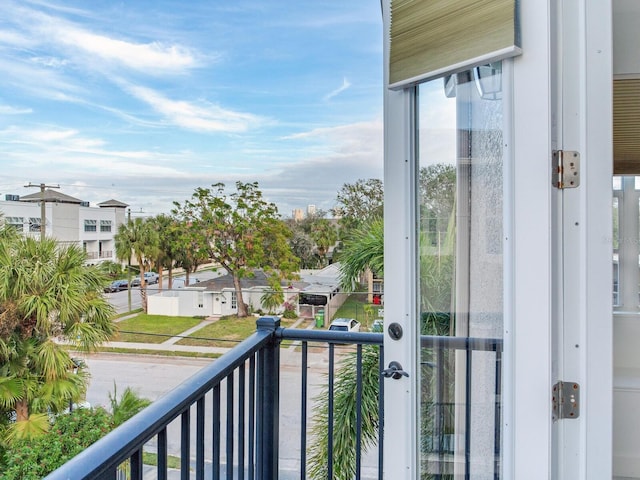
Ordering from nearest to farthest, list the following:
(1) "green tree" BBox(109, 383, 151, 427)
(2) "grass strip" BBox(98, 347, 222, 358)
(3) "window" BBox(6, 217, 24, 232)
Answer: (1) "green tree" BBox(109, 383, 151, 427)
(3) "window" BBox(6, 217, 24, 232)
(2) "grass strip" BBox(98, 347, 222, 358)

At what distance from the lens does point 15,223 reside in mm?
6406

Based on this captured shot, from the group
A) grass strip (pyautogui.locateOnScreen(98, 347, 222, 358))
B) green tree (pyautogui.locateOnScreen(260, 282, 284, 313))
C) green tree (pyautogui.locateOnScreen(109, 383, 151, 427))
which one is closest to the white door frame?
green tree (pyautogui.locateOnScreen(260, 282, 284, 313))

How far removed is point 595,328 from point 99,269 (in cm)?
711

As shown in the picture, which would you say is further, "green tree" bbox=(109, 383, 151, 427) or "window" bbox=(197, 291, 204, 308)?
"window" bbox=(197, 291, 204, 308)

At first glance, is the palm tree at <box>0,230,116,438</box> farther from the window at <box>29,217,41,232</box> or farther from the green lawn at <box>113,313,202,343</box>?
the green lawn at <box>113,313,202,343</box>

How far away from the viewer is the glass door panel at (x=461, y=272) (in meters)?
0.90

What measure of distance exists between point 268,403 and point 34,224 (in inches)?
263

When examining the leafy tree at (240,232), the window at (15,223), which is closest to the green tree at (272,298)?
the leafy tree at (240,232)

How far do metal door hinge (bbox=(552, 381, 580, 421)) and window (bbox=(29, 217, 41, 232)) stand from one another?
7296 millimetres

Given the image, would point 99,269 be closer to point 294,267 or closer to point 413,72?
point 294,267

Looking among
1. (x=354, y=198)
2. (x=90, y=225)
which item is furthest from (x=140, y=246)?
(x=354, y=198)

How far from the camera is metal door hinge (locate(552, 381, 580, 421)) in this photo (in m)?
0.79

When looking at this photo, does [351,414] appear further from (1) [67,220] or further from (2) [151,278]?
(2) [151,278]

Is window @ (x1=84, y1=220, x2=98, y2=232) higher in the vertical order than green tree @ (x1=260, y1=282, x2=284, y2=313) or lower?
higher
